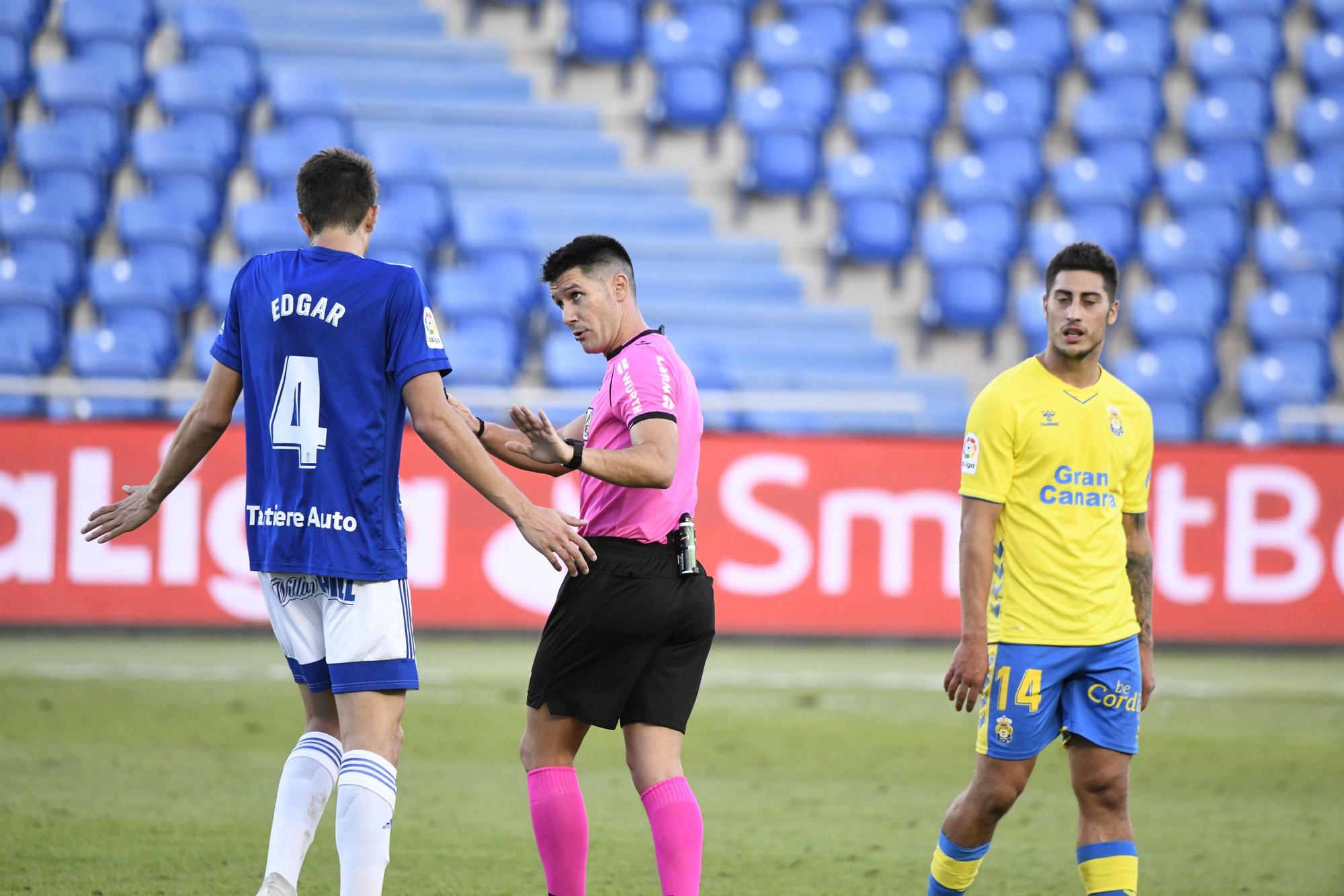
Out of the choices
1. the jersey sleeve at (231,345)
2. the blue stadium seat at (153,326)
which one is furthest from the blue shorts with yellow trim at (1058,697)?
the blue stadium seat at (153,326)

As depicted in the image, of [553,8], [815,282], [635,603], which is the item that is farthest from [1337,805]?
[553,8]

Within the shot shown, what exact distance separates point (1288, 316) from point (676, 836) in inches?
544

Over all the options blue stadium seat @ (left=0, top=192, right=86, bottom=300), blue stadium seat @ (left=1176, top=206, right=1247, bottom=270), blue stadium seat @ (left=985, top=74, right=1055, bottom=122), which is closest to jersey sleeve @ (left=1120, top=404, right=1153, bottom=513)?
blue stadium seat @ (left=0, top=192, right=86, bottom=300)

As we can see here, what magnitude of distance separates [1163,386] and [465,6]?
30.7 ft

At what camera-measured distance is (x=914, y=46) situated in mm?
18062

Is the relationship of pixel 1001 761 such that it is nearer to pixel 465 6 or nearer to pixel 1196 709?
pixel 1196 709

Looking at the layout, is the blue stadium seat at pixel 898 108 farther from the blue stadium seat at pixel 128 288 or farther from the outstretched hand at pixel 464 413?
the outstretched hand at pixel 464 413

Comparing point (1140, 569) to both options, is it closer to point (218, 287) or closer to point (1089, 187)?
point (218, 287)

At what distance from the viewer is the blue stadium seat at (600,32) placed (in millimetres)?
17531

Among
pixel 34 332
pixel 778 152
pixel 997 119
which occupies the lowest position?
pixel 34 332

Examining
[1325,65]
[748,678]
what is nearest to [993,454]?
[748,678]

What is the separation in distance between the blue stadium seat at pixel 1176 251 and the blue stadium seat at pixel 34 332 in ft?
37.7

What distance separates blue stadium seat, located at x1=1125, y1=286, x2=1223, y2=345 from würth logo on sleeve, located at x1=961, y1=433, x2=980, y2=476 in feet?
39.3

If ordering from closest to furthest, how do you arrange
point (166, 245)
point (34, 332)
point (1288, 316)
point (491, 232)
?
1. point (34, 332)
2. point (166, 245)
3. point (491, 232)
4. point (1288, 316)
